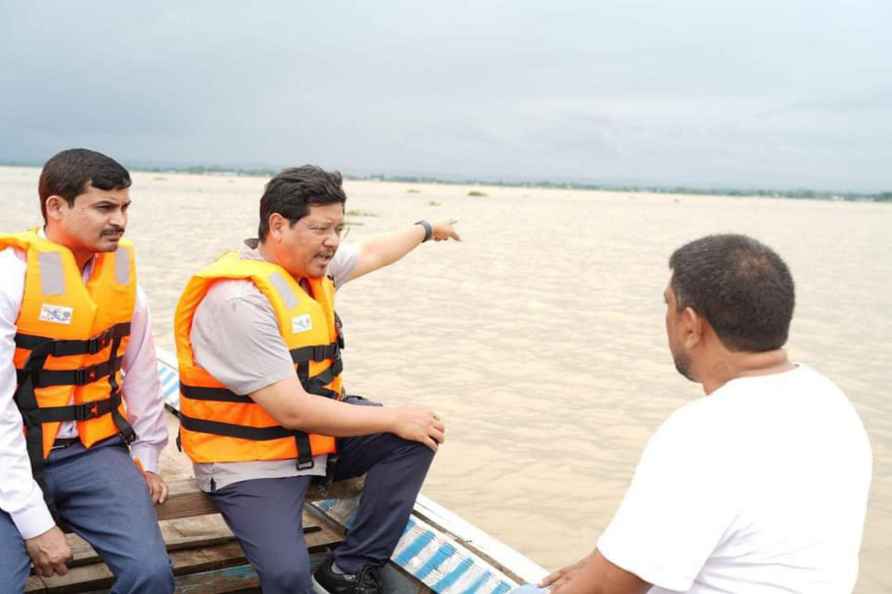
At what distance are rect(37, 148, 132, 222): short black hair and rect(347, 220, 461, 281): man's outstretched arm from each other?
1129 millimetres

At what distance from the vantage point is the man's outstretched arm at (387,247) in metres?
3.83

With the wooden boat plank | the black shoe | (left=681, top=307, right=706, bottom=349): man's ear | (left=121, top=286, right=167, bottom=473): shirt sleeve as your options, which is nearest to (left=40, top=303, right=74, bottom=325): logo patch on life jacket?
(left=121, top=286, right=167, bottom=473): shirt sleeve

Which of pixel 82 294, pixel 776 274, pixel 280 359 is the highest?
pixel 776 274

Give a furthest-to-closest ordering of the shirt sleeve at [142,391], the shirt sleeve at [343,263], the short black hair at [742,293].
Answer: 1. the shirt sleeve at [343,263]
2. the shirt sleeve at [142,391]
3. the short black hair at [742,293]

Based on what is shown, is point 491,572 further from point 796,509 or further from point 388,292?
point 388,292

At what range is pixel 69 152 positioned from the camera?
9.66 ft

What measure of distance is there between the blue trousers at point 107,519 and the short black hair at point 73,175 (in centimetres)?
81

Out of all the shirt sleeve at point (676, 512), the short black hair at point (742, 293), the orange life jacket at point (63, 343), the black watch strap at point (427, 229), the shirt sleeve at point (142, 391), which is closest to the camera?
the shirt sleeve at point (676, 512)

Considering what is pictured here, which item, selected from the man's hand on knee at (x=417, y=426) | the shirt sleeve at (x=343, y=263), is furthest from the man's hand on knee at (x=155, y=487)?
the shirt sleeve at (x=343, y=263)

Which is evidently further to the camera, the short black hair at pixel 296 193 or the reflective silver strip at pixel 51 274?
the short black hair at pixel 296 193

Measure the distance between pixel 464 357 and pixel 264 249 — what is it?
5592mm

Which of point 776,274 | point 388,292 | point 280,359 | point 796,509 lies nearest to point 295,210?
point 280,359

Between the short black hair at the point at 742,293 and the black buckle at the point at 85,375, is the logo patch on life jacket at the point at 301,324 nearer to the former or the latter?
the black buckle at the point at 85,375

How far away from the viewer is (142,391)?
3.21 meters
